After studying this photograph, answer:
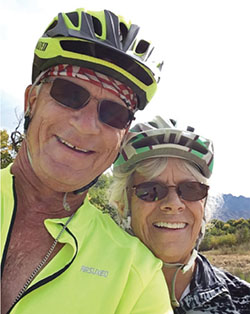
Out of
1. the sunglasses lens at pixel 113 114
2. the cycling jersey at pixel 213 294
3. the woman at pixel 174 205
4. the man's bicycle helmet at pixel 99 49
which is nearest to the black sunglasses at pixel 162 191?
the woman at pixel 174 205

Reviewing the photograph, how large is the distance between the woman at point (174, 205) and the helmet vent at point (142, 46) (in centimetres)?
84

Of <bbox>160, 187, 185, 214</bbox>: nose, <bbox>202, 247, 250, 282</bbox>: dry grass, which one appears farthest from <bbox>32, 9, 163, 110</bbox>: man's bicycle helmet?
<bbox>202, 247, 250, 282</bbox>: dry grass

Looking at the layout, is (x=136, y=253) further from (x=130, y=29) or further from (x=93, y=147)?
(x=130, y=29)

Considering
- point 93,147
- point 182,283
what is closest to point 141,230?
point 182,283

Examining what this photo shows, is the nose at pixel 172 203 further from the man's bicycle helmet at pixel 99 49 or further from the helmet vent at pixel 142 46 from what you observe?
the helmet vent at pixel 142 46

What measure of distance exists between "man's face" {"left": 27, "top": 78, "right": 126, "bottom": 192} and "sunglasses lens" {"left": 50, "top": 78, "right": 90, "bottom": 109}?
0.03 metres

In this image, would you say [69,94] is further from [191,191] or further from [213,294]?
[213,294]

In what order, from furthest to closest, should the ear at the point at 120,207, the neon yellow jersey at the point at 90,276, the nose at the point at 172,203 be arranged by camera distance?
the ear at the point at 120,207, the nose at the point at 172,203, the neon yellow jersey at the point at 90,276

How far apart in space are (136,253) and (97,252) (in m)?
→ 0.26

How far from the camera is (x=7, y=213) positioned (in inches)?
91.0

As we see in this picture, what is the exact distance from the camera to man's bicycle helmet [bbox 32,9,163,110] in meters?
2.64

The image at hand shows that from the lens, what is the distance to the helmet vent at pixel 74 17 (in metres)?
2.79

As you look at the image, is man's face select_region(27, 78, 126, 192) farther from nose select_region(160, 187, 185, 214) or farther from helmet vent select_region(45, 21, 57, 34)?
nose select_region(160, 187, 185, 214)

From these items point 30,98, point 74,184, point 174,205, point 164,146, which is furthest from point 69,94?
point 174,205
